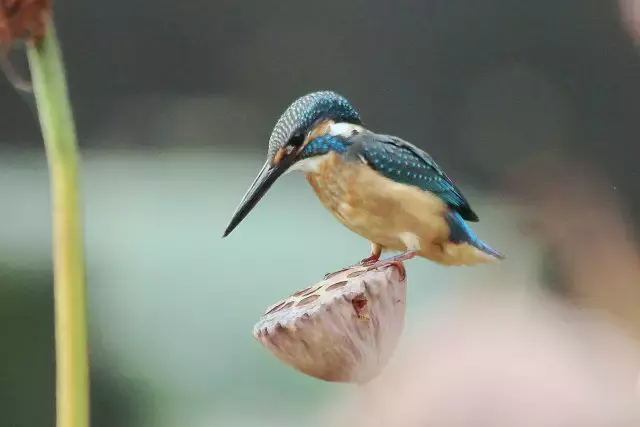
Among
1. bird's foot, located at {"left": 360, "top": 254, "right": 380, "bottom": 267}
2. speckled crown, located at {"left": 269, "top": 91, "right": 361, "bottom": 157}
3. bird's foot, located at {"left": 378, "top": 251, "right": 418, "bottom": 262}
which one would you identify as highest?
speckled crown, located at {"left": 269, "top": 91, "right": 361, "bottom": 157}

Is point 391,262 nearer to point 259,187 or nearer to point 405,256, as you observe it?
point 405,256

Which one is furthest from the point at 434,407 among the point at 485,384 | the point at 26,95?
the point at 26,95

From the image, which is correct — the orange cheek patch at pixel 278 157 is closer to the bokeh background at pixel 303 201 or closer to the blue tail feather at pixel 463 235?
the bokeh background at pixel 303 201

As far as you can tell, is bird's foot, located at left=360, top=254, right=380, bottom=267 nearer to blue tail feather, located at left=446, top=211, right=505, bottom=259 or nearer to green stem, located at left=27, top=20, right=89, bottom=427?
blue tail feather, located at left=446, top=211, right=505, bottom=259

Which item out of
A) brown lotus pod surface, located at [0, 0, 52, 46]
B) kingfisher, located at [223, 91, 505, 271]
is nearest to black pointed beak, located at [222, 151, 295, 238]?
kingfisher, located at [223, 91, 505, 271]

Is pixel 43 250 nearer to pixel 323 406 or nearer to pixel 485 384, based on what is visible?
pixel 323 406

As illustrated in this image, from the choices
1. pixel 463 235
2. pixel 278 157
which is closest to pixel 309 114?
pixel 278 157

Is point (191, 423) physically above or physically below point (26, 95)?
below
